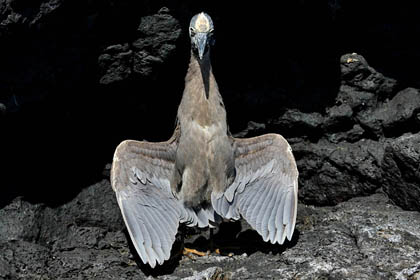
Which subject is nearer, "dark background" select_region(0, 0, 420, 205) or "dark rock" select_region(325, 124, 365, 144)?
"dark background" select_region(0, 0, 420, 205)

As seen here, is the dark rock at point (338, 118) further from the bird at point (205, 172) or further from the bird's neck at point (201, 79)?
the bird's neck at point (201, 79)

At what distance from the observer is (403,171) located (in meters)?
6.04

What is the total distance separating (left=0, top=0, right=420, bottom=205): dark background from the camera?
563 centimetres

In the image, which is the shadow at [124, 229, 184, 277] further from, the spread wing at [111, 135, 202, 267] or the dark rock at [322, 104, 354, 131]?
the dark rock at [322, 104, 354, 131]

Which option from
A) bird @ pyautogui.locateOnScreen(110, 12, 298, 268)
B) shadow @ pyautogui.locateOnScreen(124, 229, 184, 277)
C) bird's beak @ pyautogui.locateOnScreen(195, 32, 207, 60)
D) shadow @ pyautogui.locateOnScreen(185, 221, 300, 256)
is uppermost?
bird's beak @ pyautogui.locateOnScreen(195, 32, 207, 60)

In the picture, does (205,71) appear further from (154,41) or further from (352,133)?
(352,133)

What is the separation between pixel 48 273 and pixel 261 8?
116 inches

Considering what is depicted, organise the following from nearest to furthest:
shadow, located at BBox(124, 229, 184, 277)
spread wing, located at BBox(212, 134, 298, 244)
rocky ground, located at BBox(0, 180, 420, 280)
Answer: rocky ground, located at BBox(0, 180, 420, 280), shadow, located at BBox(124, 229, 184, 277), spread wing, located at BBox(212, 134, 298, 244)

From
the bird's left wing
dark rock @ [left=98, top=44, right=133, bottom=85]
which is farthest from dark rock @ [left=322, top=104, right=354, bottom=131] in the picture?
dark rock @ [left=98, top=44, right=133, bottom=85]

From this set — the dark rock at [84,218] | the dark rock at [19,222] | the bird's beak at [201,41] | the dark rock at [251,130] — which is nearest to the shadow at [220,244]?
the dark rock at [84,218]

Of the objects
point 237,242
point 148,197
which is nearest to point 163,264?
point 148,197

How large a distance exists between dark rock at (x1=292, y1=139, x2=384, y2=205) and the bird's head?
165cm

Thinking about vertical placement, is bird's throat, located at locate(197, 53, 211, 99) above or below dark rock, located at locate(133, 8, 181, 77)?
below

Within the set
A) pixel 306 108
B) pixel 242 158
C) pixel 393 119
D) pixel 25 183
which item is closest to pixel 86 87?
pixel 25 183
